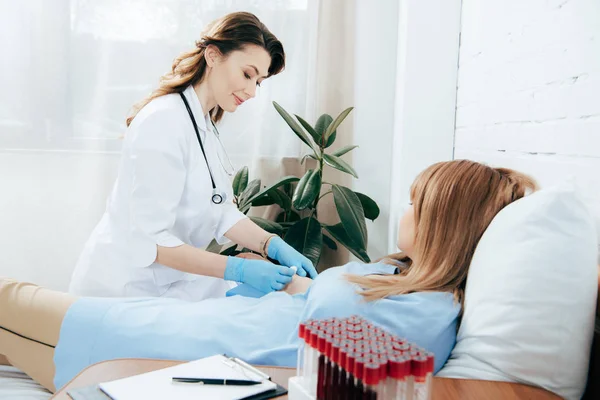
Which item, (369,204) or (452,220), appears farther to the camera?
(369,204)

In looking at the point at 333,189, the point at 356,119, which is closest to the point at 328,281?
the point at 333,189

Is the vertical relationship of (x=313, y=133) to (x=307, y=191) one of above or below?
above

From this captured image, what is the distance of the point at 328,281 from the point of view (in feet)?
3.70

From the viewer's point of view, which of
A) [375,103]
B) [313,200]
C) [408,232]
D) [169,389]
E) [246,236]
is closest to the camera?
[169,389]

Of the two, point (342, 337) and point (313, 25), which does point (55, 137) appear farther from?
point (342, 337)

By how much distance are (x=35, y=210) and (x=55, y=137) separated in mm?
362

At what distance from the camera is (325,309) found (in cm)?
105

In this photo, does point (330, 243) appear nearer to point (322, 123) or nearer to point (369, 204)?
point (369, 204)

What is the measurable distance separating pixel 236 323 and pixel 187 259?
1.89 feet

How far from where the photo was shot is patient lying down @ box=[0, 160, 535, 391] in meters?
1.03

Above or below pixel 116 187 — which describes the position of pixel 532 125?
above

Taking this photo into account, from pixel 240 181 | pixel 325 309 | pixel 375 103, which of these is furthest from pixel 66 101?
pixel 325 309

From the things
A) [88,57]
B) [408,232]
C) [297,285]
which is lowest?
[297,285]

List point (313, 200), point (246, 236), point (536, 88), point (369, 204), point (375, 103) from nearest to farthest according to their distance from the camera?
point (536, 88), point (246, 236), point (313, 200), point (369, 204), point (375, 103)
